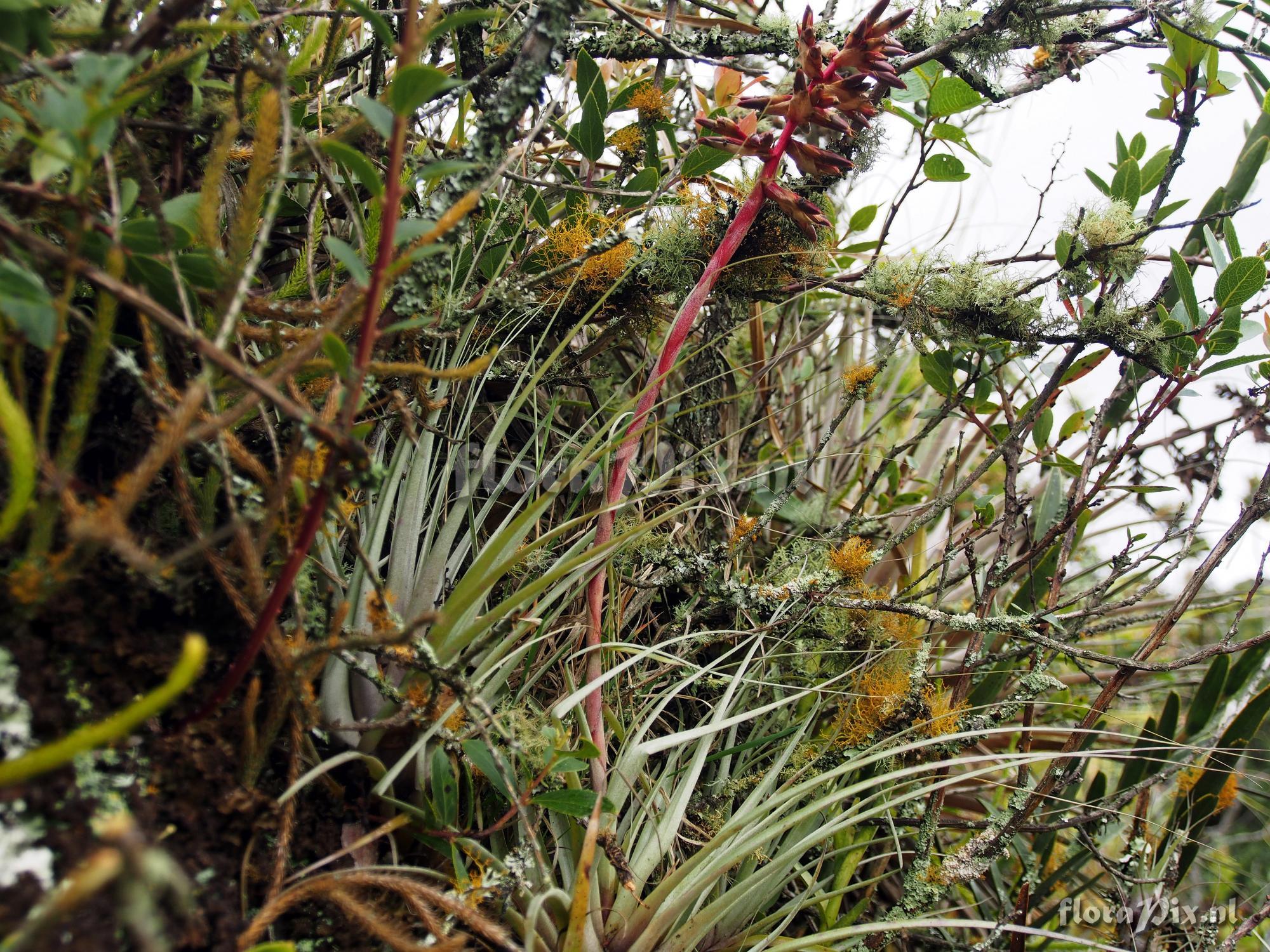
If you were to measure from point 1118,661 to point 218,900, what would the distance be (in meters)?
0.76

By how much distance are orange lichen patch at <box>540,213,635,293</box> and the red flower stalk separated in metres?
0.13

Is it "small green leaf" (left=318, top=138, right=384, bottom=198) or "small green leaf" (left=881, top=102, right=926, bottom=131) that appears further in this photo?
"small green leaf" (left=881, top=102, right=926, bottom=131)

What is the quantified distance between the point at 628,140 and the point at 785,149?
0.25 meters

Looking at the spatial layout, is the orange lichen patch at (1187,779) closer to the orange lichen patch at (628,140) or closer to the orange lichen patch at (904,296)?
the orange lichen patch at (904,296)

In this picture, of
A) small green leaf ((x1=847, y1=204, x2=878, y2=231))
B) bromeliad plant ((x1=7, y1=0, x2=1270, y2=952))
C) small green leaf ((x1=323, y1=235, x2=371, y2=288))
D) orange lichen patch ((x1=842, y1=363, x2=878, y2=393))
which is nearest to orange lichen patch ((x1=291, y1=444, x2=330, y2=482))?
bromeliad plant ((x1=7, y1=0, x2=1270, y2=952))

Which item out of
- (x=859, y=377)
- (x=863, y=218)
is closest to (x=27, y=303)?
(x=859, y=377)

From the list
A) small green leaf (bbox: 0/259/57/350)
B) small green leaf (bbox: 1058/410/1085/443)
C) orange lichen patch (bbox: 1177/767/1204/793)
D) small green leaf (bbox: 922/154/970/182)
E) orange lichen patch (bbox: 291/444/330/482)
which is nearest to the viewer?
small green leaf (bbox: 0/259/57/350)

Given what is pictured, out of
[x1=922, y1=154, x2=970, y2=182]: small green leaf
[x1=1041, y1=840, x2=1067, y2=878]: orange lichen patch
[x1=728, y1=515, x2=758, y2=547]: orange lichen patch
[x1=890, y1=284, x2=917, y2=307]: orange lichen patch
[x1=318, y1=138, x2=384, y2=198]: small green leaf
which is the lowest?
[x1=1041, y1=840, x2=1067, y2=878]: orange lichen patch

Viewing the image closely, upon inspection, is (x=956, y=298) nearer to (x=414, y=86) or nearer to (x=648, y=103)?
(x=648, y=103)

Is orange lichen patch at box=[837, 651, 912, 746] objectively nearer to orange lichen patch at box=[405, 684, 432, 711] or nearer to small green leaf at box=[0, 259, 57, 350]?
orange lichen patch at box=[405, 684, 432, 711]

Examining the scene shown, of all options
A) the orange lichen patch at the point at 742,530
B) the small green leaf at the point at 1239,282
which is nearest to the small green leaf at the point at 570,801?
the orange lichen patch at the point at 742,530

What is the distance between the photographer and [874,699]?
781mm

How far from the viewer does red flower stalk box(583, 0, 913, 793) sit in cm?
67

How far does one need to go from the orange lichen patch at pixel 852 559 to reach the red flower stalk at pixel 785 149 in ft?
0.87
